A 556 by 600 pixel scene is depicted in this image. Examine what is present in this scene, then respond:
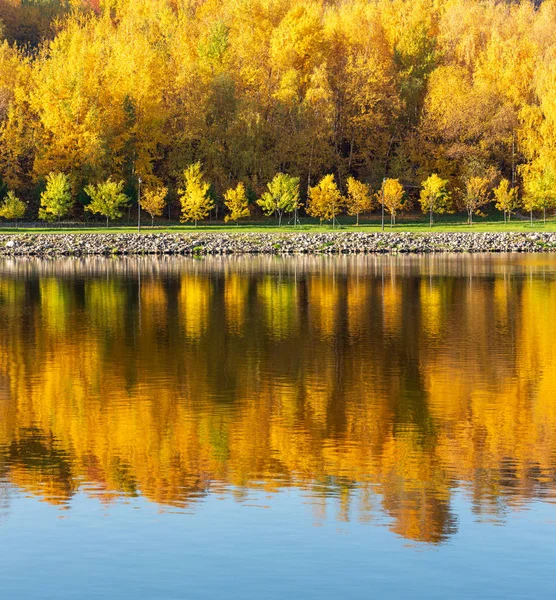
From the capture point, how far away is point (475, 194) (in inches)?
3012

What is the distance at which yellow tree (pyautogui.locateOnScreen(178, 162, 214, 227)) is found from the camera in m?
71.4

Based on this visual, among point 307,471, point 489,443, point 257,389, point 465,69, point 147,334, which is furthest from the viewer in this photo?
point 465,69

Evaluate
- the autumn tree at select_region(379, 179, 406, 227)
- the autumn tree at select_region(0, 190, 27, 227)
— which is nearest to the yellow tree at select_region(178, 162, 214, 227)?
the autumn tree at select_region(0, 190, 27, 227)

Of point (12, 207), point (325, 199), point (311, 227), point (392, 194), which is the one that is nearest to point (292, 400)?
point (12, 207)

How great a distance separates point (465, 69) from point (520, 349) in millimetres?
65558

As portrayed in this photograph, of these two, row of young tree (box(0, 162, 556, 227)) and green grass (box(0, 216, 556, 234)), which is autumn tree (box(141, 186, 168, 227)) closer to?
row of young tree (box(0, 162, 556, 227))

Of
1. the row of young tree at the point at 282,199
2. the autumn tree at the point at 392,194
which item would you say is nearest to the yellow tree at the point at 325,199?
the row of young tree at the point at 282,199

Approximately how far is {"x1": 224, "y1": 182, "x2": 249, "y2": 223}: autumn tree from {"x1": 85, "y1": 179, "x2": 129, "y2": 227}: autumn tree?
7186mm

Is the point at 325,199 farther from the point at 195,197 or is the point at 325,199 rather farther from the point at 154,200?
the point at 154,200

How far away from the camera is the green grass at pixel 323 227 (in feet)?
224

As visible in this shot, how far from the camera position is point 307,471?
1197 centimetres

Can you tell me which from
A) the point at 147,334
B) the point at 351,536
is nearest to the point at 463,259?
the point at 147,334

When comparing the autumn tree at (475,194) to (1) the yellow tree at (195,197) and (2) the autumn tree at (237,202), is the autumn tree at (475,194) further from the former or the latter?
(1) the yellow tree at (195,197)

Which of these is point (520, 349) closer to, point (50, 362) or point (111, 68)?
point (50, 362)
